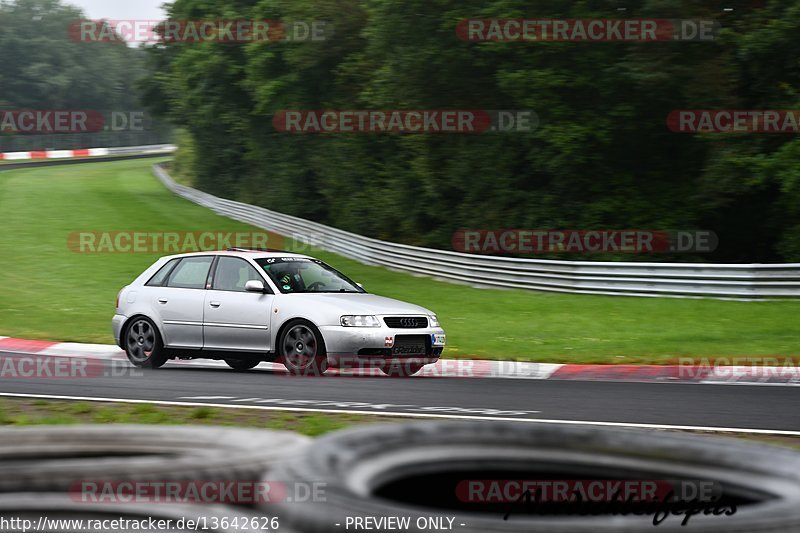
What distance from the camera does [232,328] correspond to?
1306cm

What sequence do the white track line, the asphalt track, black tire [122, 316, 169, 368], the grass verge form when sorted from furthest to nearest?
black tire [122, 316, 169, 368] < the asphalt track < the white track line < the grass verge

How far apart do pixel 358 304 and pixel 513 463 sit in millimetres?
8803

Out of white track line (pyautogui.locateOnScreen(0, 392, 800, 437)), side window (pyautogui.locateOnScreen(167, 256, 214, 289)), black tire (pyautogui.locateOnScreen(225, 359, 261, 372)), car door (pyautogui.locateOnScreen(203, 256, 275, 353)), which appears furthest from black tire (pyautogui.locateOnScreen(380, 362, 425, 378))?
white track line (pyautogui.locateOnScreen(0, 392, 800, 437))

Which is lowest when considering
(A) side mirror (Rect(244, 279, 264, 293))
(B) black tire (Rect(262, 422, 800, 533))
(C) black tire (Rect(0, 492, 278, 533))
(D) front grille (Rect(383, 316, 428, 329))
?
(C) black tire (Rect(0, 492, 278, 533))

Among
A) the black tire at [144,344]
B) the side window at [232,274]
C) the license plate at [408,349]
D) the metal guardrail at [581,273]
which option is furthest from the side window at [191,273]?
the metal guardrail at [581,273]

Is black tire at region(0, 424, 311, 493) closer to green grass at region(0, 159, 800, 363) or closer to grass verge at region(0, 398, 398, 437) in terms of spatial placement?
grass verge at region(0, 398, 398, 437)

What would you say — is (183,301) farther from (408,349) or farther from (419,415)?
(419,415)

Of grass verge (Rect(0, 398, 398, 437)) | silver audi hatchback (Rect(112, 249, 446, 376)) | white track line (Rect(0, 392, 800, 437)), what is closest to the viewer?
grass verge (Rect(0, 398, 398, 437))

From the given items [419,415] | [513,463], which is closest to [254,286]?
[419,415]

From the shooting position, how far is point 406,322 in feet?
42.0

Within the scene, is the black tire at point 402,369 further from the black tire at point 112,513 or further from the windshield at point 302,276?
the black tire at point 112,513

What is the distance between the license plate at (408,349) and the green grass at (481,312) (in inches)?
87.3

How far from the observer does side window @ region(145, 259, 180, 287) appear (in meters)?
13.8

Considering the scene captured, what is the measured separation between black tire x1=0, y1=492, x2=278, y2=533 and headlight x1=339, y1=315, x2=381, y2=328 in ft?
28.0
